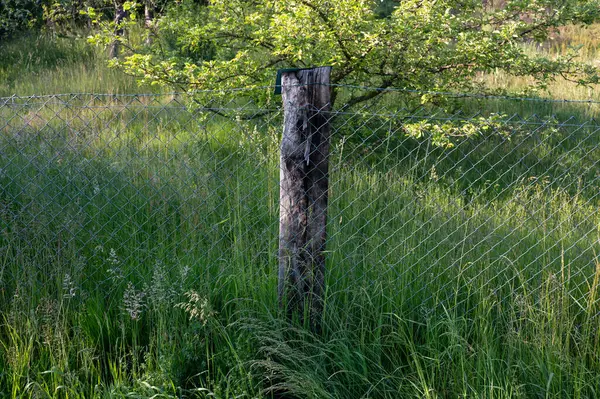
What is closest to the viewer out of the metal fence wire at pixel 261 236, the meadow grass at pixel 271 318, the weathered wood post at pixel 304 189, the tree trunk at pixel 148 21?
the meadow grass at pixel 271 318

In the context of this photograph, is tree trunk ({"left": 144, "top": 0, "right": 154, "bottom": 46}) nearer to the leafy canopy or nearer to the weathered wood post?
the leafy canopy

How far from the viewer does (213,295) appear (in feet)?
12.1

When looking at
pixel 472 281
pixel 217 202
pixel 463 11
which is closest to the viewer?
pixel 472 281

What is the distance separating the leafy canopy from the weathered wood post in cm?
219

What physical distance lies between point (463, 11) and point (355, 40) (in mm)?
1495

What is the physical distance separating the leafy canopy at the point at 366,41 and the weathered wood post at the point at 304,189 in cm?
219

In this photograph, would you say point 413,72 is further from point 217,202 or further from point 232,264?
point 232,264

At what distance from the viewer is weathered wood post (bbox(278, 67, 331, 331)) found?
330cm

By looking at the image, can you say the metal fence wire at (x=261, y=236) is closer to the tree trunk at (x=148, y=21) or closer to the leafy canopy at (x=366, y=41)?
the leafy canopy at (x=366, y=41)

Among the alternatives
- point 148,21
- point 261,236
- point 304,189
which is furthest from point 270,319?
point 148,21

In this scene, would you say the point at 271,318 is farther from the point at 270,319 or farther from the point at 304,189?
the point at 304,189

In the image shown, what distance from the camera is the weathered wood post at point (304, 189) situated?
3303mm

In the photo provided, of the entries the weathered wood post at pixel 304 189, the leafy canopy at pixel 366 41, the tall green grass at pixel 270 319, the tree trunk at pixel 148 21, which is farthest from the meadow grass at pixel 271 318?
the tree trunk at pixel 148 21

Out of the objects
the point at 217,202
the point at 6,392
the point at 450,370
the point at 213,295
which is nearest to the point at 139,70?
the point at 217,202
